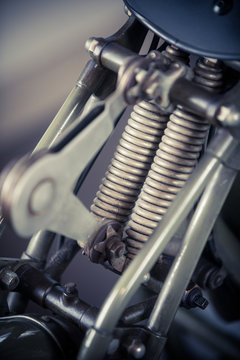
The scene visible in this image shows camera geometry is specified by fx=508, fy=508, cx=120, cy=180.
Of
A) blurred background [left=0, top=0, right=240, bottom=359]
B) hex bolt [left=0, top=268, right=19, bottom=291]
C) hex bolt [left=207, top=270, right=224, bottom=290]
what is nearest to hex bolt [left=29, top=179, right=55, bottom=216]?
hex bolt [left=0, top=268, right=19, bottom=291]

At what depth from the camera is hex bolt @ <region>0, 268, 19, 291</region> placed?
807mm

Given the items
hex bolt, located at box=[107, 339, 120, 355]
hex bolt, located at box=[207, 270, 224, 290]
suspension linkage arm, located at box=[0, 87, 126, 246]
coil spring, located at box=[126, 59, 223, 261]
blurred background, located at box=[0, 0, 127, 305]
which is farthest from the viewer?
blurred background, located at box=[0, 0, 127, 305]

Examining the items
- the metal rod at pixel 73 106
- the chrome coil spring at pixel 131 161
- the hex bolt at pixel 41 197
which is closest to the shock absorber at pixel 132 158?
the chrome coil spring at pixel 131 161

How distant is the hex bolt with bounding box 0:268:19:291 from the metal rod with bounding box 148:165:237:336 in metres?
0.24

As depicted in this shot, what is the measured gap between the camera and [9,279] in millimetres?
806

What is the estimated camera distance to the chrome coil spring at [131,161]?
31.4 inches

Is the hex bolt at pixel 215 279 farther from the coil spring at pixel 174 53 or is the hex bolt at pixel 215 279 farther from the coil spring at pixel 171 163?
the coil spring at pixel 174 53

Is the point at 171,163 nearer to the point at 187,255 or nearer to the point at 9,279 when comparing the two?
the point at 187,255

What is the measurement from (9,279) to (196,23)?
49 cm

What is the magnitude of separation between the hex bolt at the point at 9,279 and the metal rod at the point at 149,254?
0.21m

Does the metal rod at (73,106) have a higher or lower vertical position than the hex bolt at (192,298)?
higher

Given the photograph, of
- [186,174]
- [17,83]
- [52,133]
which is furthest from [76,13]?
[186,174]

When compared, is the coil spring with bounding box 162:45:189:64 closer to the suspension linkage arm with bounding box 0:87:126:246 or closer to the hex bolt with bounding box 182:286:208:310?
the suspension linkage arm with bounding box 0:87:126:246

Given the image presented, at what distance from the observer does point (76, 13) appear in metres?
1.28
